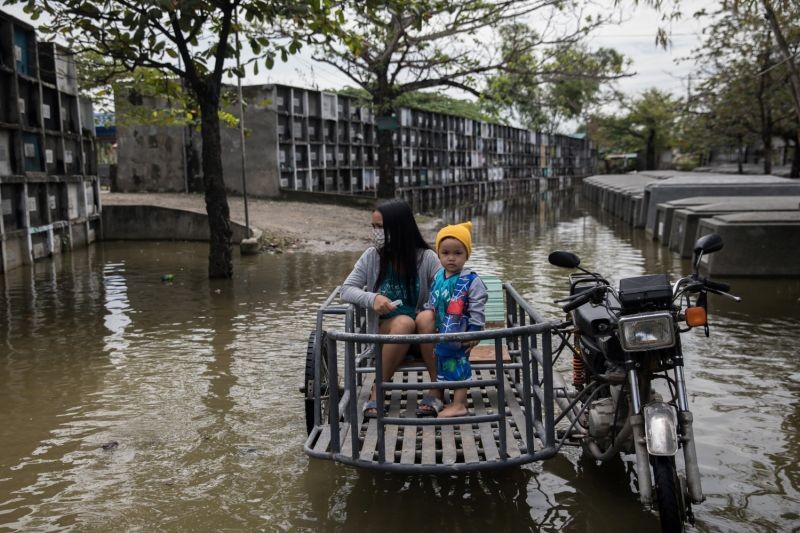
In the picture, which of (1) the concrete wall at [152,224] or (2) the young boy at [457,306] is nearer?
(2) the young boy at [457,306]

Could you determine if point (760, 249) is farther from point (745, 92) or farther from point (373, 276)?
point (745, 92)

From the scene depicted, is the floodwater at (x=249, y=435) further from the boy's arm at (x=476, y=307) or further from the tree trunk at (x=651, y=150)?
the tree trunk at (x=651, y=150)

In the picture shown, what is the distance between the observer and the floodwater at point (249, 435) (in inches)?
153

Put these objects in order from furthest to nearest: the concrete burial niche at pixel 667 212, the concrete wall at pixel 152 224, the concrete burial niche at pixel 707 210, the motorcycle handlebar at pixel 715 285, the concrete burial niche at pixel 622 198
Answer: the concrete burial niche at pixel 622 198 → the concrete wall at pixel 152 224 → the concrete burial niche at pixel 667 212 → the concrete burial niche at pixel 707 210 → the motorcycle handlebar at pixel 715 285

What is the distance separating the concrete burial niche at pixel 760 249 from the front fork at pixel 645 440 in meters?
8.27

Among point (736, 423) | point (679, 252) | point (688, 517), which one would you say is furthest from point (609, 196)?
point (688, 517)

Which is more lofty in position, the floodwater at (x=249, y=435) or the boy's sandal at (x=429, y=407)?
the boy's sandal at (x=429, y=407)

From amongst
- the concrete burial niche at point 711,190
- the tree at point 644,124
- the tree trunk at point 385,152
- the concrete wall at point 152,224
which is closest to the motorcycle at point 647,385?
the concrete wall at point 152,224

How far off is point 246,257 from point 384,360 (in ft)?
34.0

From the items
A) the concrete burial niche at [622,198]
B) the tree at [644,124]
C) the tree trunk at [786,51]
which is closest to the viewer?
the tree trunk at [786,51]

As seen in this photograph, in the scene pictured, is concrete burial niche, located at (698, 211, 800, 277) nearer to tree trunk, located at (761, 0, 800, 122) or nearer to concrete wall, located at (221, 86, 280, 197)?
tree trunk, located at (761, 0, 800, 122)

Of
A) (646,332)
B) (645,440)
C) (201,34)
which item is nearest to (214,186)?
(201,34)

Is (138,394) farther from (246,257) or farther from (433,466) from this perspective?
(246,257)

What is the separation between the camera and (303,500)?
13.3 ft
